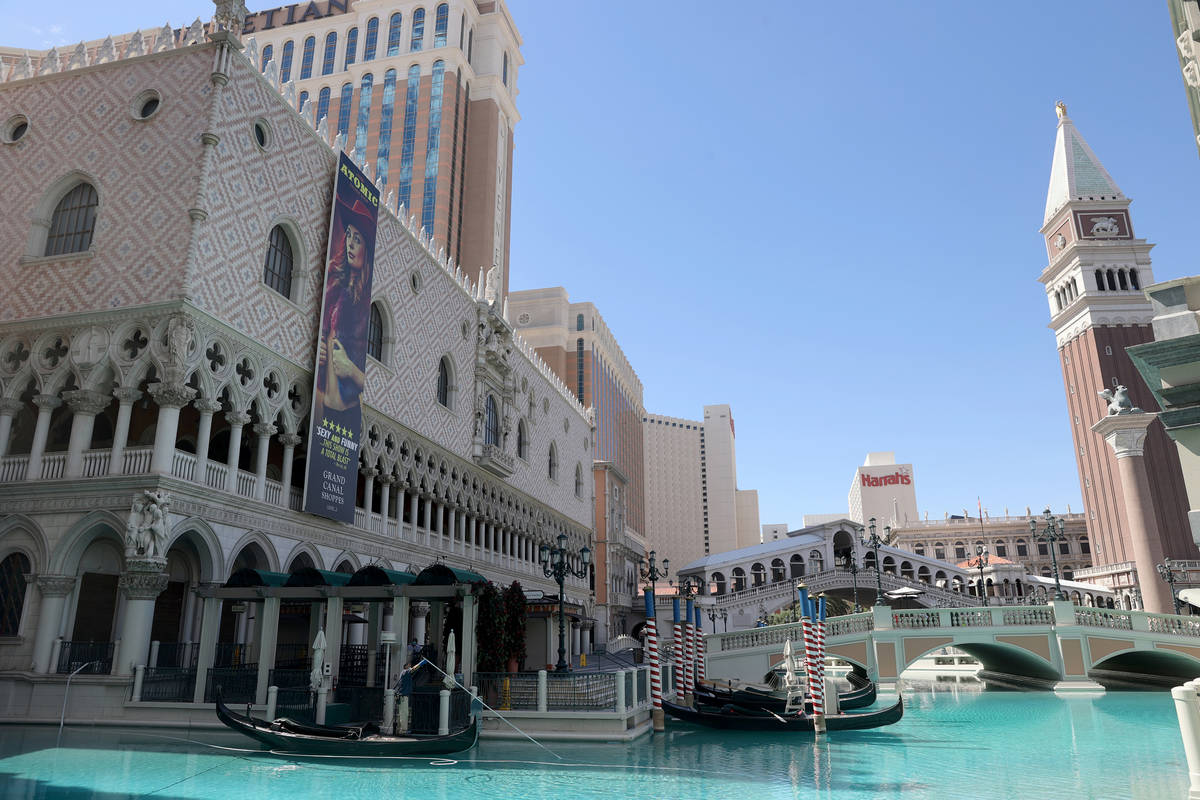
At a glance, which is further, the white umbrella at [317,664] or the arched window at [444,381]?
the arched window at [444,381]

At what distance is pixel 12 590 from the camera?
1761cm

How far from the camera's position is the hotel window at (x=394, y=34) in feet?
206

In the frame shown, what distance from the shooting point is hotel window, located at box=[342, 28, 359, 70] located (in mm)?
64062

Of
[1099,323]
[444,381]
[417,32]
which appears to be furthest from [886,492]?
[444,381]

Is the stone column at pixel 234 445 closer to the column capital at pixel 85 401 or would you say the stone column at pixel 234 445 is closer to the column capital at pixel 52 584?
the column capital at pixel 85 401

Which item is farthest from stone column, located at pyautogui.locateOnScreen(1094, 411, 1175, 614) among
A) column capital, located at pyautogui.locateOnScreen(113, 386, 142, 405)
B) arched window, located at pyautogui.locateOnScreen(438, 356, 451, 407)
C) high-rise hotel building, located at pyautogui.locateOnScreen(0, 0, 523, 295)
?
high-rise hotel building, located at pyautogui.locateOnScreen(0, 0, 523, 295)

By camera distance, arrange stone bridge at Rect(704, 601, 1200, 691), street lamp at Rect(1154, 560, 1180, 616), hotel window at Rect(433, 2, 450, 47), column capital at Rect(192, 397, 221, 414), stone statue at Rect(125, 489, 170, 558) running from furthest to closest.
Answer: hotel window at Rect(433, 2, 450, 47) → street lamp at Rect(1154, 560, 1180, 616) → stone bridge at Rect(704, 601, 1200, 691) → column capital at Rect(192, 397, 221, 414) → stone statue at Rect(125, 489, 170, 558)

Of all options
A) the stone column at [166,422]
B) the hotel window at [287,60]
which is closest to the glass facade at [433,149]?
the hotel window at [287,60]

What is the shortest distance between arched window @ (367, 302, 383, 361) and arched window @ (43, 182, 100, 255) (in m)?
8.15

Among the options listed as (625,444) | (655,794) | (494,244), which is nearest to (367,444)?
(655,794)

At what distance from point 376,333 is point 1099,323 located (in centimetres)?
5095

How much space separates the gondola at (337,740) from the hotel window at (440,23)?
58.9 m

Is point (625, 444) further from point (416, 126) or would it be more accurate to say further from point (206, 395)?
point (206, 395)

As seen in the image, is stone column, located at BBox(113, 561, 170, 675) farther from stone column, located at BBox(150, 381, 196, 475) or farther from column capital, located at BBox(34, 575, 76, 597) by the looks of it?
stone column, located at BBox(150, 381, 196, 475)
